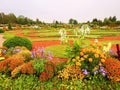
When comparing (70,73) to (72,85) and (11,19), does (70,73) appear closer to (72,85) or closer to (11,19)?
(72,85)

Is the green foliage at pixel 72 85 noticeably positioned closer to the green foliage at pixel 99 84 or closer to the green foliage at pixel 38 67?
the green foliage at pixel 99 84

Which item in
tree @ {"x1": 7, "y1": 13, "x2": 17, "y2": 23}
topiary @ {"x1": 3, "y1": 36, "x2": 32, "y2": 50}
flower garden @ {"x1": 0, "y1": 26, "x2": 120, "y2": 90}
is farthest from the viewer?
tree @ {"x1": 7, "y1": 13, "x2": 17, "y2": 23}

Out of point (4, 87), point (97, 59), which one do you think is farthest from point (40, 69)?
point (97, 59)

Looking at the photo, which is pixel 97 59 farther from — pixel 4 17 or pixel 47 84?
pixel 4 17

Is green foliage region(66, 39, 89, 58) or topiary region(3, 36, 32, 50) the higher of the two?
green foliage region(66, 39, 89, 58)

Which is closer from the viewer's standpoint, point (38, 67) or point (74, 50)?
point (38, 67)

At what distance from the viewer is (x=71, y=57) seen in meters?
7.11

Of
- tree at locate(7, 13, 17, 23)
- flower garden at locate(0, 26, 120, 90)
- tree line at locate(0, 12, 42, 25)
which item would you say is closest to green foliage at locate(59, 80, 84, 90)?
flower garden at locate(0, 26, 120, 90)

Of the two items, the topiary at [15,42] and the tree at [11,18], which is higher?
the topiary at [15,42]

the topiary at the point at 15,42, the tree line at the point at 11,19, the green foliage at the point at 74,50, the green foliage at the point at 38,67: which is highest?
the green foliage at the point at 74,50

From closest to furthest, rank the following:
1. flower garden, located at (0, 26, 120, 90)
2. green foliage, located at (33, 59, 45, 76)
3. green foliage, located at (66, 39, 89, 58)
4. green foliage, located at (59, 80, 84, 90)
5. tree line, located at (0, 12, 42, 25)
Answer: green foliage, located at (59, 80, 84, 90)
flower garden, located at (0, 26, 120, 90)
green foliage, located at (33, 59, 45, 76)
green foliage, located at (66, 39, 89, 58)
tree line, located at (0, 12, 42, 25)

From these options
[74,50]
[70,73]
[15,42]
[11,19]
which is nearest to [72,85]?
[70,73]

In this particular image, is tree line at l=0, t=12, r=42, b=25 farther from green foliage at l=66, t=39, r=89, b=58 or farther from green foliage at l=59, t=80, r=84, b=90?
green foliage at l=59, t=80, r=84, b=90

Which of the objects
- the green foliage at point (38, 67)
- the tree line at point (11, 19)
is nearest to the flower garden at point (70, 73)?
the green foliage at point (38, 67)
